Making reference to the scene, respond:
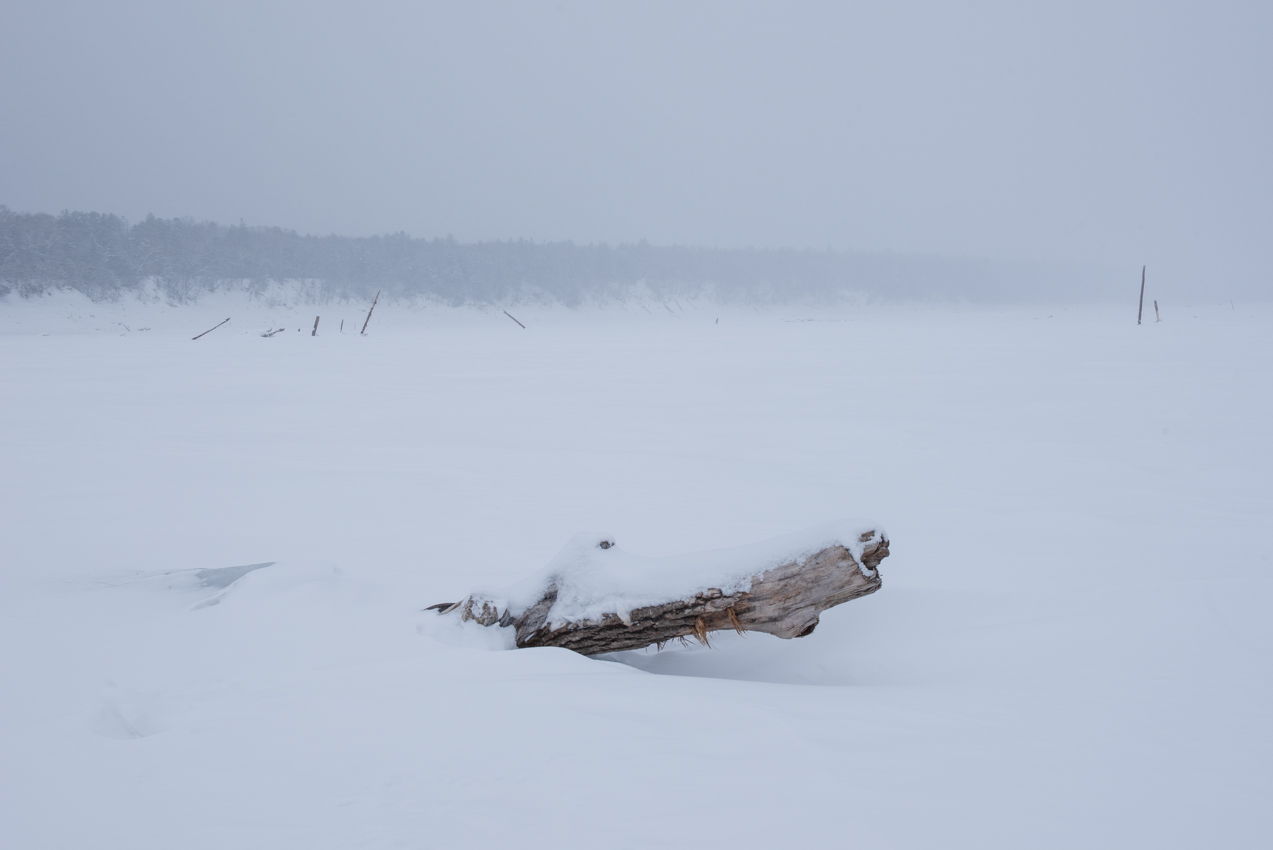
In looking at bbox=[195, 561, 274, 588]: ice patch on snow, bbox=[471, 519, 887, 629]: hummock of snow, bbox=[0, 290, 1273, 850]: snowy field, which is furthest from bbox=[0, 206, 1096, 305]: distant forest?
bbox=[471, 519, 887, 629]: hummock of snow

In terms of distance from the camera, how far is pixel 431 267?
61906 mm

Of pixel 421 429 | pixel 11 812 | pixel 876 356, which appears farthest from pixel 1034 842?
pixel 876 356

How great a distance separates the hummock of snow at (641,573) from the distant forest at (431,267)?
50.1 m

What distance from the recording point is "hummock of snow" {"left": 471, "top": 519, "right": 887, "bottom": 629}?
3.26 metres

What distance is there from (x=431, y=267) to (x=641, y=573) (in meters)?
63.2

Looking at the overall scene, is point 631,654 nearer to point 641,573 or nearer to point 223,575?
point 641,573

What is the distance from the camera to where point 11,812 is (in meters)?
1.86

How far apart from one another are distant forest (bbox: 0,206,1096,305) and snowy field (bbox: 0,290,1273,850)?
43.2 m

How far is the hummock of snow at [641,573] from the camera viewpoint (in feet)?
10.7

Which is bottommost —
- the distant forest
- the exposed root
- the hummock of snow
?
the exposed root

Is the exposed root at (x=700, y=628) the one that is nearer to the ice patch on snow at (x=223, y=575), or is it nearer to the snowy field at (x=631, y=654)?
the snowy field at (x=631, y=654)

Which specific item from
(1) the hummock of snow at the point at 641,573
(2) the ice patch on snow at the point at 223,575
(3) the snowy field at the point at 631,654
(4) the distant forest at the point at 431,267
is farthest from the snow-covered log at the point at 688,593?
(4) the distant forest at the point at 431,267

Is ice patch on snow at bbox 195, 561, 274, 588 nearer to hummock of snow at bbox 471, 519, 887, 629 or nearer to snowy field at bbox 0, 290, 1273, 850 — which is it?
snowy field at bbox 0, 290, 1273, 850

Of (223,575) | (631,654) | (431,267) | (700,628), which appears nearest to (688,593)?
(700,628)
